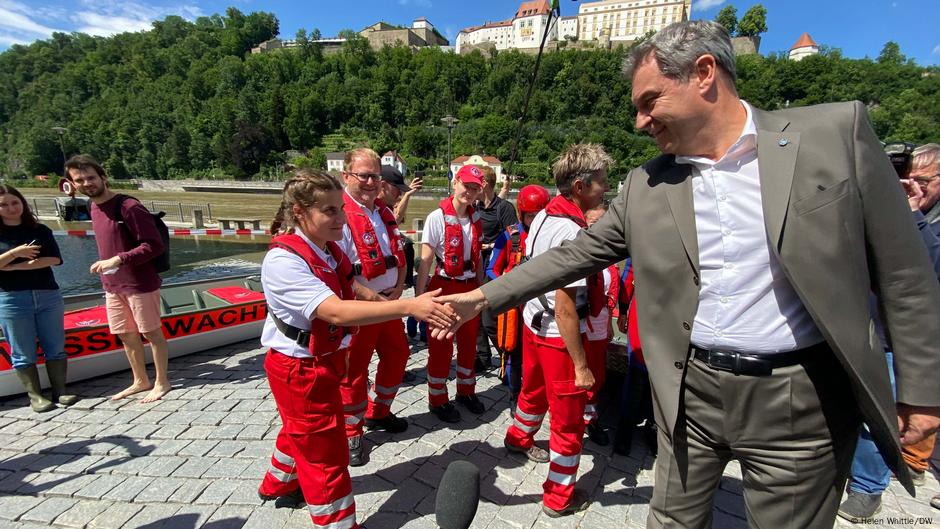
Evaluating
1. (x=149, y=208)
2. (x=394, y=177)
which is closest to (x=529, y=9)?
(x=149, y=208)

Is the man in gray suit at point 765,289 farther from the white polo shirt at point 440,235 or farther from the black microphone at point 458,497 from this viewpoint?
the white polo shirt at point 440,235

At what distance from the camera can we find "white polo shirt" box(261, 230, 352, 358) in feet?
7.07

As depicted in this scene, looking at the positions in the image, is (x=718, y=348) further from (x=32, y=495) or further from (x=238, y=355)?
(x=238, y=355)

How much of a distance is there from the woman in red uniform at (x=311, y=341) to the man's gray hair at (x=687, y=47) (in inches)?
58.7

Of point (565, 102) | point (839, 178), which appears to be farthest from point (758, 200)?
point (565, 102)

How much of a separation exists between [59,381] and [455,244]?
14.2 feet

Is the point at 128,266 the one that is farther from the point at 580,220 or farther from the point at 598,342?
the point at 598,342

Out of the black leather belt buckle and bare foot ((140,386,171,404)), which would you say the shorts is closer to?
bare foot ((140,386,171,404))

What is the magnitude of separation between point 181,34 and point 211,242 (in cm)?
14115

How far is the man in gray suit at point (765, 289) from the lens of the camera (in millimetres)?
1375

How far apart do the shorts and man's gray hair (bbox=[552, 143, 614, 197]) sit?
14.2ft

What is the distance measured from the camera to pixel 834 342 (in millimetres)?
1378

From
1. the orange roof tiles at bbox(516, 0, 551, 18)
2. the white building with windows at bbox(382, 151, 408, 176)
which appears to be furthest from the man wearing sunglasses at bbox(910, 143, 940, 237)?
the orange roof tiles at bbox(516, 0, 551, 18)

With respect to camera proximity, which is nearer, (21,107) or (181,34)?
(21,107)
